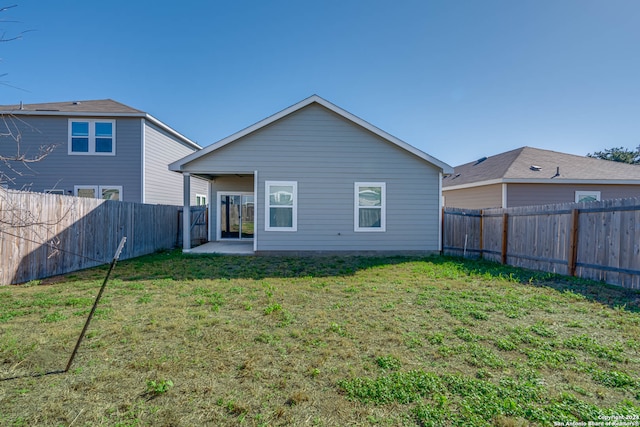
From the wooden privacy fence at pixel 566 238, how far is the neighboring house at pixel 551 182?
185 inches

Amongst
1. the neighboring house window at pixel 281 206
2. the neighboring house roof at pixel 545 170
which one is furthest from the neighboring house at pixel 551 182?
the neighboring house window at pixel 281 206

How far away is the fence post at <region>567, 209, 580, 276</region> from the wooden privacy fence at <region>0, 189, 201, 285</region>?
9.86 m

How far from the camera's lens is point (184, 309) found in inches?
196

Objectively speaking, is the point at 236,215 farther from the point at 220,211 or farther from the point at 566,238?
the point at 566,238

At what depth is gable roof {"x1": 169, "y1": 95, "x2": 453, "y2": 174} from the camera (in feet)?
33.7

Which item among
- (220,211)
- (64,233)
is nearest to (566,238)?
(64,233)

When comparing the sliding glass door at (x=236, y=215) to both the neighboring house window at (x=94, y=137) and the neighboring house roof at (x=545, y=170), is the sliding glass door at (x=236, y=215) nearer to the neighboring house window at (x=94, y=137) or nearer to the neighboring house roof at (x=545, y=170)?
the neighboring house window at (x=94, y=137)

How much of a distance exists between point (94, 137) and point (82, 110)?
118 centimetres

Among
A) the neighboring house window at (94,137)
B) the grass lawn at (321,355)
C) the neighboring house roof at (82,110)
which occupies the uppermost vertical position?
the neighboring house roof at (82,110)

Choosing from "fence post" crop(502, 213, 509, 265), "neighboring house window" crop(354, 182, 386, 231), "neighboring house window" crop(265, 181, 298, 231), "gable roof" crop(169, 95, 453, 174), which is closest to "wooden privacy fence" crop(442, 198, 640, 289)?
"fence post" crop(502, 213, 509, 265)

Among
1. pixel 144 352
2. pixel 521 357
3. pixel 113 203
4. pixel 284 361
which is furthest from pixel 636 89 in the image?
pixel 113 203

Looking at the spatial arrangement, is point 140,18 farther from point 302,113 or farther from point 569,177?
point 569,177

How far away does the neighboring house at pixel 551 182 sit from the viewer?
13797 millimetres

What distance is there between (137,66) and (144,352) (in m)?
14.7
